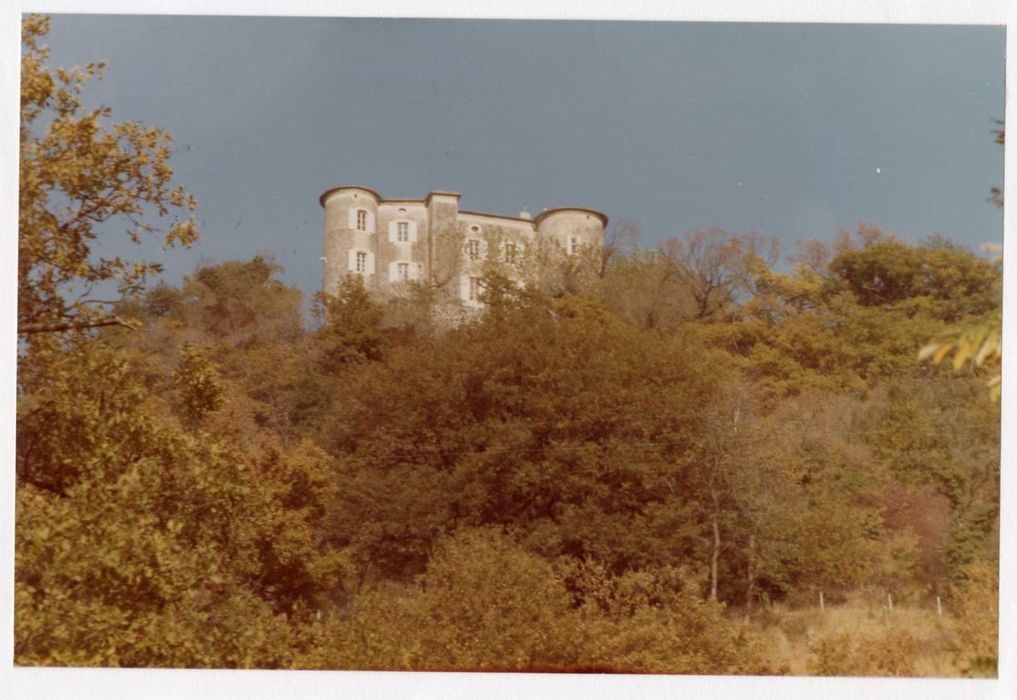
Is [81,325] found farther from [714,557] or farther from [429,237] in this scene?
[714,557]

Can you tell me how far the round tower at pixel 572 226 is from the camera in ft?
24.9

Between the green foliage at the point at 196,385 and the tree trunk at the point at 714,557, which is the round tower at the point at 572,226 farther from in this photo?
the green foliage at the point at 196,385

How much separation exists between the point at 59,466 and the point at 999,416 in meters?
7.42

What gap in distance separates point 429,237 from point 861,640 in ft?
A: 15.3

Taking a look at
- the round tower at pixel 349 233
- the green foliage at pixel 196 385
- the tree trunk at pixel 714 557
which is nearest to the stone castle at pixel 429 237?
the round tower at pixel 349 233

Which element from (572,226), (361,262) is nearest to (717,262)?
(572,226)

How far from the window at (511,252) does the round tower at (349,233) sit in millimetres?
1098

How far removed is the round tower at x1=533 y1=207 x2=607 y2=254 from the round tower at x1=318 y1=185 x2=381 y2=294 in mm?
1366

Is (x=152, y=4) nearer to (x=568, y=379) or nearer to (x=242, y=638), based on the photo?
(x=568, y=379)

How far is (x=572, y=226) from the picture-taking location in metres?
7.70

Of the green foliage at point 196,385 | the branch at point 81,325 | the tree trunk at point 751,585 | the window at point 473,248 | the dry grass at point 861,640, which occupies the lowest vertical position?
the dry grass at point 861,640

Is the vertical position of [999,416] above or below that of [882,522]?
above

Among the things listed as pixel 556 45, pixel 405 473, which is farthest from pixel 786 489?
pixel 556 45

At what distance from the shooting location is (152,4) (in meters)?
7.14
